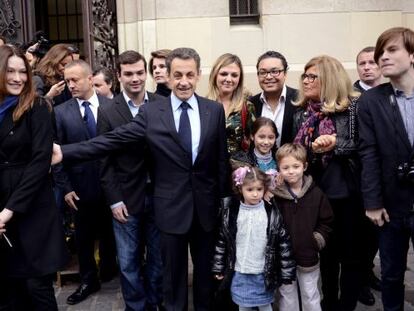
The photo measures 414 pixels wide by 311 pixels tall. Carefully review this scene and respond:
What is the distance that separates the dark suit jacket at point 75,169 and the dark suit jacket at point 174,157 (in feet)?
3.39

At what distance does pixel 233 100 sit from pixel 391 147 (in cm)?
131

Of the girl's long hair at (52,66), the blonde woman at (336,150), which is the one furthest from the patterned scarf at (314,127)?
the girl's long hair at (52,66)

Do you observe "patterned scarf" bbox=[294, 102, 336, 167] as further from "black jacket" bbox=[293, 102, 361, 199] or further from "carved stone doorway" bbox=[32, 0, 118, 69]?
"carved stone doorway" bbox=[32, 0, 118, 69]

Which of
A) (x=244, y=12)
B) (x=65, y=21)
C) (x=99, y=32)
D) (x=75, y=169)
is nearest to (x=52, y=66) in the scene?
(x=75, y=169)

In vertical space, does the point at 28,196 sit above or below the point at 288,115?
below

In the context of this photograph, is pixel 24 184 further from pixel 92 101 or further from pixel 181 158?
pixel 92 101

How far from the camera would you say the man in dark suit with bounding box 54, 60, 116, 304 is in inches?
183

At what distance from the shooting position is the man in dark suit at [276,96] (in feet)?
13.9

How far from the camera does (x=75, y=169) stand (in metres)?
→ 4.68

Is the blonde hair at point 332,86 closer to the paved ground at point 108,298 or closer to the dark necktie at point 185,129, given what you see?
the dark necktie at point 185,129

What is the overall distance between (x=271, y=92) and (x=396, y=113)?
1.14 metres

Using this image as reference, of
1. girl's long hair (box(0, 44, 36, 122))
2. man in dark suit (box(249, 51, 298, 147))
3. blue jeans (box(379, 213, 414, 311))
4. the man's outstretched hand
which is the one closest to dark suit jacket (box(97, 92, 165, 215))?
the man's outstretched hand

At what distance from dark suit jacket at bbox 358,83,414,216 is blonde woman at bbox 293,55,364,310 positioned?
0.23 meters

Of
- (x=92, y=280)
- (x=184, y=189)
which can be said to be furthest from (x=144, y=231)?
(x=92, y=280)
